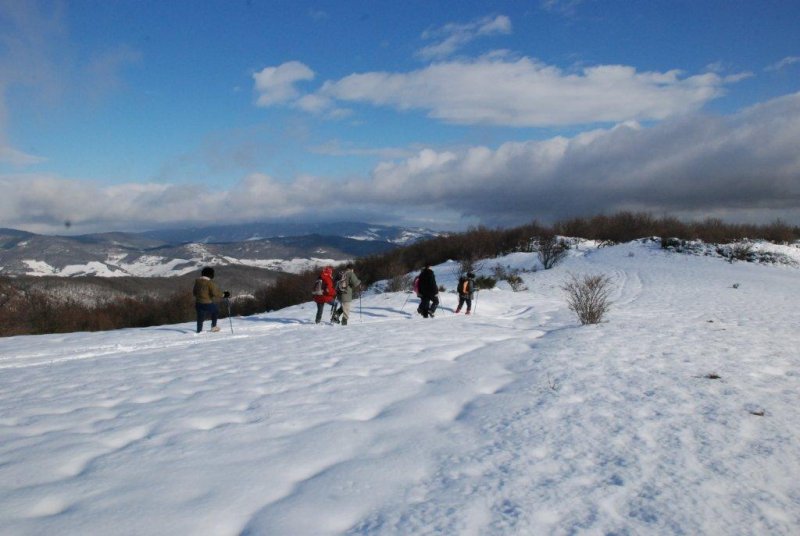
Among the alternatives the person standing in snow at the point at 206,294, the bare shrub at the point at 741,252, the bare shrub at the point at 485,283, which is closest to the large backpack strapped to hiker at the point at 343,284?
the person standing in snow at the point at 206,294

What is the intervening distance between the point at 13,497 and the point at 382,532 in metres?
2.81

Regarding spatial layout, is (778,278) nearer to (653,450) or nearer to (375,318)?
(375,318)

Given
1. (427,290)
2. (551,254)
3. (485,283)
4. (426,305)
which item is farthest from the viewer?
(551,254)

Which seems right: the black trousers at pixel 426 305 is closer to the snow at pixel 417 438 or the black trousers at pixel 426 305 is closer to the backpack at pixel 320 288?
the backpack at pixel 320 288

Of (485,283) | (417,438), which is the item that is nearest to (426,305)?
(485,283)

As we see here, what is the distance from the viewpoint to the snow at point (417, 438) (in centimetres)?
314

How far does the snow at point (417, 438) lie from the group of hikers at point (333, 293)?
3.93m

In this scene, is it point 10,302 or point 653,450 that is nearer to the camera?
point 653,450

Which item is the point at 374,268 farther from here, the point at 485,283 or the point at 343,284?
the point at 343,284

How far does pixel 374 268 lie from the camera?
46781mm

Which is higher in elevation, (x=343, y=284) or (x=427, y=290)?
(x=343, y=284)

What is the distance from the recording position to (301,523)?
3.05 metres

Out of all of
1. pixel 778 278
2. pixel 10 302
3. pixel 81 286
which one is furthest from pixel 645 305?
pixel 81 286

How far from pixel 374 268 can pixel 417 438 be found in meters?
42.5
